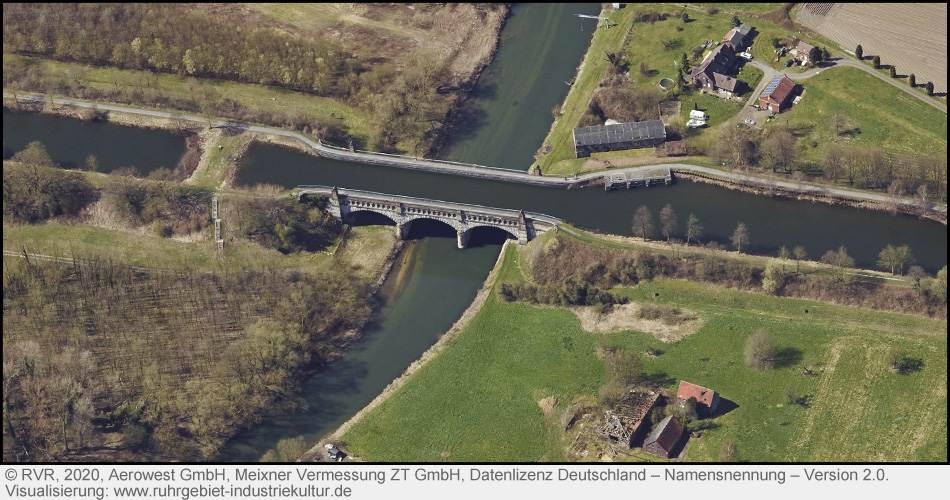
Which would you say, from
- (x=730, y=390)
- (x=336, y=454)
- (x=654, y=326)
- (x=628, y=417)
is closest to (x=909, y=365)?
(x=730, y=390)

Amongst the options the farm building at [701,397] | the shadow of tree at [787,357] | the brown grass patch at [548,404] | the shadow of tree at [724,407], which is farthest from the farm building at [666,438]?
the shadow of tree at [787,357]

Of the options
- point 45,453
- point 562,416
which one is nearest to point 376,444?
point 562,416

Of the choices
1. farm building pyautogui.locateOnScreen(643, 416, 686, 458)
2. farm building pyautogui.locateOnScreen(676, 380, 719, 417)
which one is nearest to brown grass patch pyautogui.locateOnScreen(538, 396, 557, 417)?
farm building pyautogui.locateOnScreen(643, 416, 686, 458)

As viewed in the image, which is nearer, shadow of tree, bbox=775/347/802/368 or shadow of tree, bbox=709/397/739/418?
shadow of tree, bbox=709/397/739/418

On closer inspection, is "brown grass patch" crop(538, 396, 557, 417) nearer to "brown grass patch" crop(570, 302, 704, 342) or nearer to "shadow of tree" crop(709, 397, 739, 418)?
"brown grass patch" crop(570, 302, 704, 342)

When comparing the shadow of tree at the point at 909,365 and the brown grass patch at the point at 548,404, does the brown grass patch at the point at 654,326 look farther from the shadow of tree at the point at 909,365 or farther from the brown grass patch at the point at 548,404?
the shadow of tree at the point at 909,365

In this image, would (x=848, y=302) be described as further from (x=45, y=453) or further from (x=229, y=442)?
(x=45, y=453)

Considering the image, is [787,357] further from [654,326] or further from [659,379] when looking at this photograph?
[654,326]
